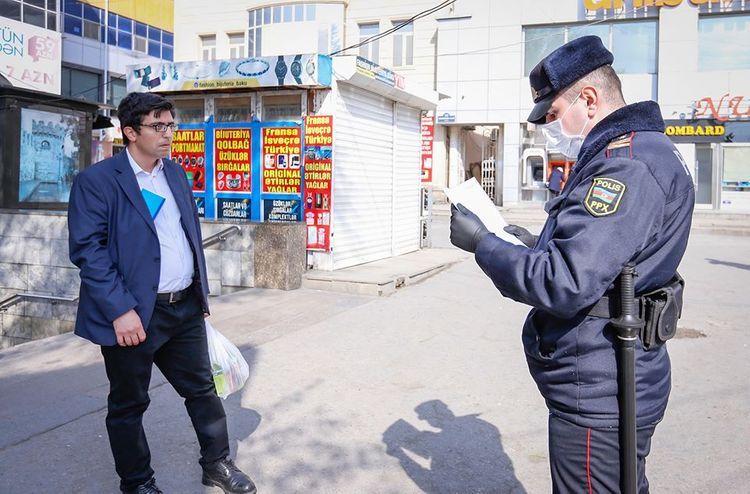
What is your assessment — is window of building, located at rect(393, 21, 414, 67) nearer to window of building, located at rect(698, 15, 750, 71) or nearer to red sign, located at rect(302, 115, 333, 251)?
window of building, located at rect(698, 15, 750, 71)

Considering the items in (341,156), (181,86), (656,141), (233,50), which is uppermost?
(233,50)

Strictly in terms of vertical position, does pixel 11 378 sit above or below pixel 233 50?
below

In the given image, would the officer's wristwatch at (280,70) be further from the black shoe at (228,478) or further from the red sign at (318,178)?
the black shoe at (228,478)

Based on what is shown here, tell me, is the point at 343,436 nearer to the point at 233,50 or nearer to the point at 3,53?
the point at 3,53

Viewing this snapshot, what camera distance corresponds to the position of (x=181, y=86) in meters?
10.0

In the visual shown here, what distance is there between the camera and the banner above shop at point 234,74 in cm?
913

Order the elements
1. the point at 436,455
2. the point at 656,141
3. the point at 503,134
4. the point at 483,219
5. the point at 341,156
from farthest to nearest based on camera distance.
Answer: the point at 503,134 → the point at 341,156 → the point at 436,455 → the point at 483,219 → the point at 656,141

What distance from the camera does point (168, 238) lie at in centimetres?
317

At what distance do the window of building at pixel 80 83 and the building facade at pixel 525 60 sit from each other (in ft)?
26.4

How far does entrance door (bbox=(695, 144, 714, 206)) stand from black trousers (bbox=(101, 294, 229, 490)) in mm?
25935

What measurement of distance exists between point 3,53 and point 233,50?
1198 centimetres

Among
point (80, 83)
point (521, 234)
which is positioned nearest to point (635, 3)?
point (80, 83)

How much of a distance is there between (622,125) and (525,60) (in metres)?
26.7

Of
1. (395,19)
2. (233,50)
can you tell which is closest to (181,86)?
(395,19)
